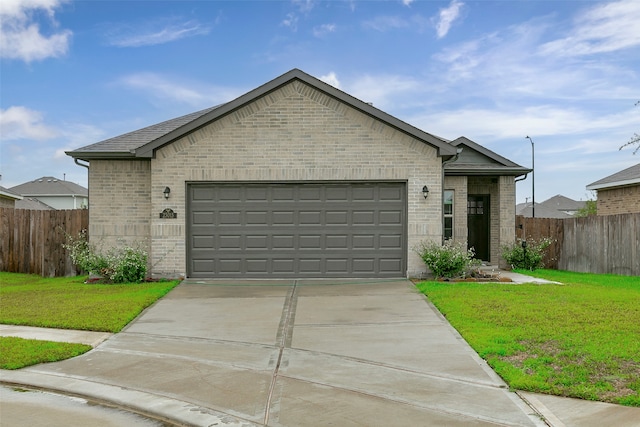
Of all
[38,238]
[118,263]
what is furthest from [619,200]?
[38,238]

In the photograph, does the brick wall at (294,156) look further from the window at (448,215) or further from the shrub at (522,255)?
the shrub at (522,255)

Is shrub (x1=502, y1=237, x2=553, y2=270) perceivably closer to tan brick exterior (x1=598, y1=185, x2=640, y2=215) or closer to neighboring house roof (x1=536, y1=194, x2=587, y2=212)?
tan brick exterior (x1=598, y1=185, x2=640, y2=215)

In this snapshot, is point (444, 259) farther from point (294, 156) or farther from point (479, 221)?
point (479, 221)

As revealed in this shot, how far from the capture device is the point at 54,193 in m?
55.4

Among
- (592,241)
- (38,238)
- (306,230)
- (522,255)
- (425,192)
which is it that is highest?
(425,192)

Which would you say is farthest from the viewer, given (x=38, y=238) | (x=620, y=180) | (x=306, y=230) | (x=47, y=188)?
(x=47, y=188)

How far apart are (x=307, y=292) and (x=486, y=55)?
9620mm

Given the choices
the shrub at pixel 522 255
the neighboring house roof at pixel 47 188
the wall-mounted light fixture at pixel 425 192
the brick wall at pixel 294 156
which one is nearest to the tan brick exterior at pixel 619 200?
the shrub at pixel 522 255

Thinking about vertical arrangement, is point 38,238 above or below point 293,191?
below

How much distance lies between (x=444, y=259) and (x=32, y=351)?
10.3 meters

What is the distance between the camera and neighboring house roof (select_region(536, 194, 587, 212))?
76562mm

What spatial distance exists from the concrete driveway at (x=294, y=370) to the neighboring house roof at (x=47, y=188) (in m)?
48.2

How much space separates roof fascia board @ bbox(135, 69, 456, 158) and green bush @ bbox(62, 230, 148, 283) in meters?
2.66

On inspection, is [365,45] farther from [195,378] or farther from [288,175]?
[195,378]
